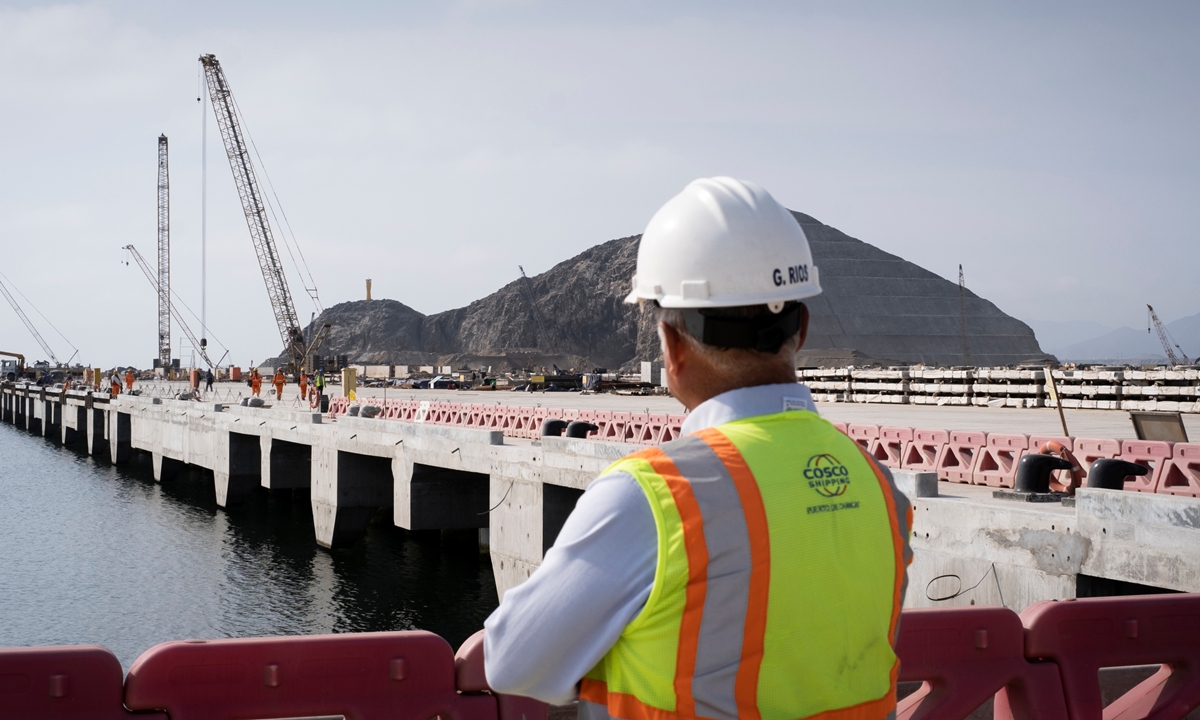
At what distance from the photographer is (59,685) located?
448 cm

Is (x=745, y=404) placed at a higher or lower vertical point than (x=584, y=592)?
higher

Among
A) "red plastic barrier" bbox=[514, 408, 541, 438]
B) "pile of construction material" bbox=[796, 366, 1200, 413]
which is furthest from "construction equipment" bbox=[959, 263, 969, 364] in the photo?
"red plastic barrier" bbox=[514, 408, 541, 438]

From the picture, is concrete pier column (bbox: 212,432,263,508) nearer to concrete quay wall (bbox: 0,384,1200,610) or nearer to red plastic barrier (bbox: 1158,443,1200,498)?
concrete quay wall (bbox: 0,384,1200,610)

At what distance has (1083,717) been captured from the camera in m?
5.98

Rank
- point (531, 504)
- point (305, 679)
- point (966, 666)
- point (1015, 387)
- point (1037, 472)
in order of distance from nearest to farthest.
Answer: point (305, 679) → point (966, 666) → point (1037, 472) → point (531, 504) → point (1015, 387)

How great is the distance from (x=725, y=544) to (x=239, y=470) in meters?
47.6

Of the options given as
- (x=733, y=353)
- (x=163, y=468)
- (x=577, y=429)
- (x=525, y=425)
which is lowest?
(x=163, y=468)

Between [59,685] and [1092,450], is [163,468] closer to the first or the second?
[1092,450]

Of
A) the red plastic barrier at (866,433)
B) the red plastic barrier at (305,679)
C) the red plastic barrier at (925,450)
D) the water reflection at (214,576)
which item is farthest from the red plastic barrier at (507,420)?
the red plastic barrier at (305,679)

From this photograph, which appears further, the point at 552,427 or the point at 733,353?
the point at 552,427

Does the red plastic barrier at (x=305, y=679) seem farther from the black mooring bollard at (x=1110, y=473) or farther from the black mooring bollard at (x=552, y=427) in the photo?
the black mooring bollard at (x=552, y=427)

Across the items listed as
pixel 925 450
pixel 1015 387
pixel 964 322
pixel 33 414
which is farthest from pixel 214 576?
pixel 964 322

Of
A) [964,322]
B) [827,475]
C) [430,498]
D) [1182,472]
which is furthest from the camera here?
[964,322]

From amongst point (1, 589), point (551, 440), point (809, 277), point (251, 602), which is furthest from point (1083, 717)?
point (1, 589)
